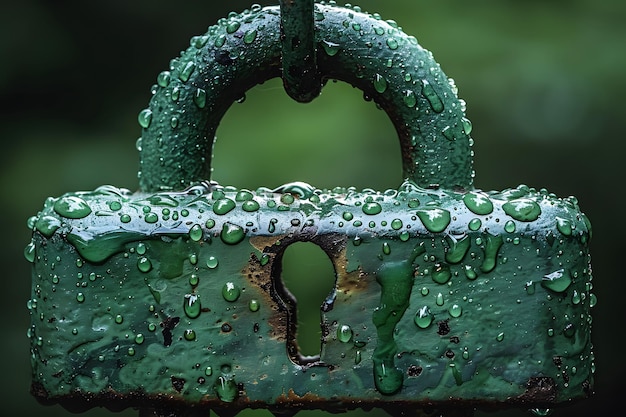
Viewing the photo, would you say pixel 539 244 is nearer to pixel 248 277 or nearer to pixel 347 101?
pixel 248 277

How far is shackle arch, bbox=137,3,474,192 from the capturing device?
65 cm

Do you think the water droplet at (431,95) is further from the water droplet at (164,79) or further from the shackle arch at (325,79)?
the water droplet at (164,79)

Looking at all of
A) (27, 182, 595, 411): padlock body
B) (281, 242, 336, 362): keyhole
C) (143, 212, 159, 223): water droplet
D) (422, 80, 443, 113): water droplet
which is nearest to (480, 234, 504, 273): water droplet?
(27, 182, 595, 411): padlock body

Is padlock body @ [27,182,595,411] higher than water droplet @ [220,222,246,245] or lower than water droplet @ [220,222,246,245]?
lower

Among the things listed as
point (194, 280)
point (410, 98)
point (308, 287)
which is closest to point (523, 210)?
point (410, 98)

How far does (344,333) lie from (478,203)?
123 mm

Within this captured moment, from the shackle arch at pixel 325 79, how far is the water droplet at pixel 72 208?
0.22ft

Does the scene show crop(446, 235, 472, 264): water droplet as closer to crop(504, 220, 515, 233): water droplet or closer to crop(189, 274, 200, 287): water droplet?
crop(504, 220, 515, 233): water droplet

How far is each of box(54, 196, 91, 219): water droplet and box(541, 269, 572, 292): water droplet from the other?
31cm

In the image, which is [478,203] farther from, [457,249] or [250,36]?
[250,36]

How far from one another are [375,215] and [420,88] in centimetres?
11

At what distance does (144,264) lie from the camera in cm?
60
